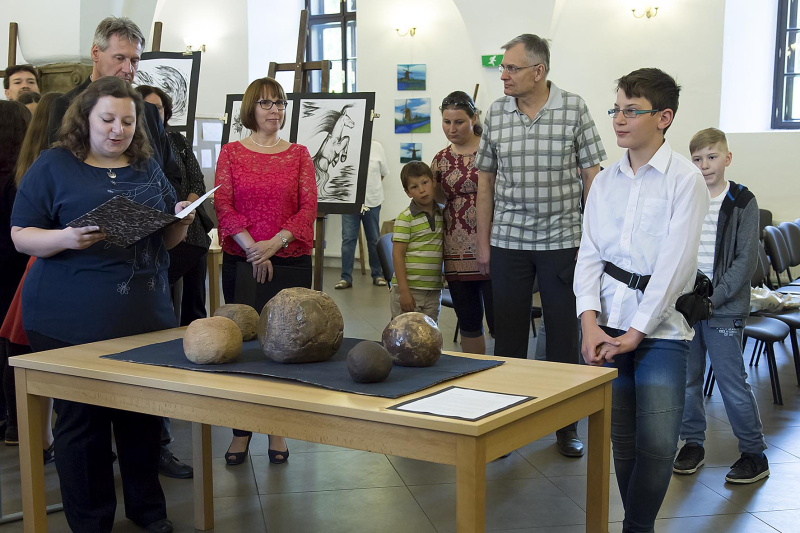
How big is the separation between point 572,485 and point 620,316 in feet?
3.95

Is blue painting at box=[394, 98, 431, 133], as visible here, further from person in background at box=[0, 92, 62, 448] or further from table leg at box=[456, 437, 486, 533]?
table leg at box=[456, 437, 486, 533]

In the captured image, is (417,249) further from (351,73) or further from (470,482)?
(351,73)

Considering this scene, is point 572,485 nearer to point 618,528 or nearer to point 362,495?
point 618,528

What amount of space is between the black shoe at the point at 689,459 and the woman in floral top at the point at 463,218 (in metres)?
1.00

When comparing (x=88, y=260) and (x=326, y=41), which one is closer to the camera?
(x=88, y=260)

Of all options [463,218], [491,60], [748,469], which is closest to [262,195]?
[463,218]

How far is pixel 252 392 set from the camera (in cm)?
186

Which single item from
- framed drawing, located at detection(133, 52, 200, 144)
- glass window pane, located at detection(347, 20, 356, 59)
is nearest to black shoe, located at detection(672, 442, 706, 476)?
framed drawing, located at detection(133, 52, 200, 144)

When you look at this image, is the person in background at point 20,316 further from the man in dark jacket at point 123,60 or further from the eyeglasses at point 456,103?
the eyeglasses at point 456,103

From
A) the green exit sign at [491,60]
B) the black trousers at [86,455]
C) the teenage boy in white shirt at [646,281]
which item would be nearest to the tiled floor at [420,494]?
the black trousers at [86,455]

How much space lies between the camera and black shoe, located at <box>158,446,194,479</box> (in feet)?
10.8

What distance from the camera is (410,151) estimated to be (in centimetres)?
1023

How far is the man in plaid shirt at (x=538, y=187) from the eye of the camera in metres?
3.23

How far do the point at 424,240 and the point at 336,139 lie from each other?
1.51 meters
